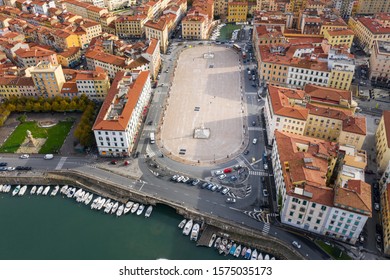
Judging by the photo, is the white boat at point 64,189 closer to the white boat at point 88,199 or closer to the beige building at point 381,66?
the white boat at point 88,199

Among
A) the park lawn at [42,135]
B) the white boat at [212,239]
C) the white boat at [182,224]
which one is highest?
the park lawn at [42,135]

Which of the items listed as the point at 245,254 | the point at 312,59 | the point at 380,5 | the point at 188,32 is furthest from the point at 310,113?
the point at 380,5

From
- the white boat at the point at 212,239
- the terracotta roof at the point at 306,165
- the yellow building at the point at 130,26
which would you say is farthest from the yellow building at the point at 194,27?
the white boat at the point at 212,239

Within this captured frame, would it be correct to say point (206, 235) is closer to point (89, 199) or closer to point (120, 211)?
point (120, 211)

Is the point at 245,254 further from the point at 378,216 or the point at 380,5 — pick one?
the point at 380,5

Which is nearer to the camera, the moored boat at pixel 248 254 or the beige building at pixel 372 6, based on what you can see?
the moored boat at pixel 248 254

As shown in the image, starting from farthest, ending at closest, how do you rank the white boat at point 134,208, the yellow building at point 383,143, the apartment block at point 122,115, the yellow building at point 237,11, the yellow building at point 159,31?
the yellow building at point 237,11
the yellow building at point 159,31
the apartment block at point 122,115
the yellow building at point 383,143
the white boat at point 134,208

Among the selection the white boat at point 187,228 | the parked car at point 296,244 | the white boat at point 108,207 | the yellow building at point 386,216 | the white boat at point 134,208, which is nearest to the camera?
the yellow building at point 386,216
